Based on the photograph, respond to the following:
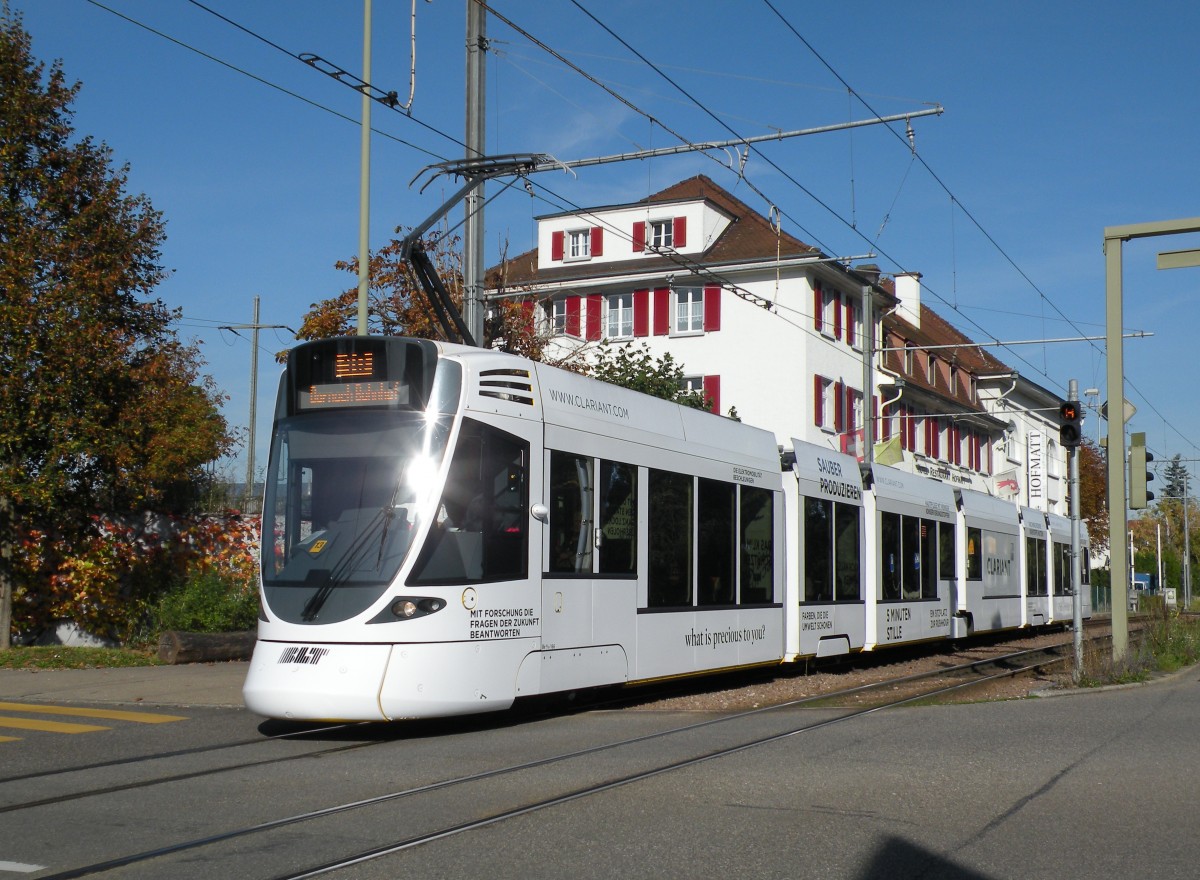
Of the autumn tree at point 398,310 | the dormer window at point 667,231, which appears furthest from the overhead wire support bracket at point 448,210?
the dormer window at point 667,231

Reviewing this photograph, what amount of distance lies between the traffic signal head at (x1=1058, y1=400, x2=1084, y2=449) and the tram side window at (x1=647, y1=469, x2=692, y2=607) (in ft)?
17.3

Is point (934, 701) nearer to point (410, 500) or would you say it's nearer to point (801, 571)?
point (801, 571)

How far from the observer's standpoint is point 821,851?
21.8ft

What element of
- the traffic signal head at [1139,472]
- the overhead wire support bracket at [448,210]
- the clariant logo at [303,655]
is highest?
the overhead wire support bracket at [448,210]

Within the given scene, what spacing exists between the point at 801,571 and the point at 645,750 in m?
7.68

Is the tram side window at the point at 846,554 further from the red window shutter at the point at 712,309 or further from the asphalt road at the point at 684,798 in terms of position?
the red window shutter at the point at 712,309

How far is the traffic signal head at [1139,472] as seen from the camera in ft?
59.0

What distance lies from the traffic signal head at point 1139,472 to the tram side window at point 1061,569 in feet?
57.3

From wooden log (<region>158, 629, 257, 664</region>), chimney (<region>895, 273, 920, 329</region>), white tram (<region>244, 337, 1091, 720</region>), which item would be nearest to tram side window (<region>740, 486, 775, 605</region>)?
white tram (<region>244, 337, 1091, 720</region>)

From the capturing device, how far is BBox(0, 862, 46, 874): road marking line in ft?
20.5

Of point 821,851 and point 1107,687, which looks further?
point 1107,687

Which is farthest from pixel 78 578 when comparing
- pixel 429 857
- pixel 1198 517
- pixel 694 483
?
pixel 1198 517

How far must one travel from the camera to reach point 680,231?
161ft

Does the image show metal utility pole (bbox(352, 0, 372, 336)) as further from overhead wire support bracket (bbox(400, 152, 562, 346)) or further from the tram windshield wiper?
the tram windshield wiper
